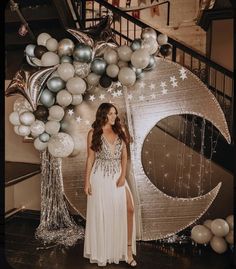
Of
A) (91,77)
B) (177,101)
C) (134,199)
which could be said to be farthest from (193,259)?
(91,77)

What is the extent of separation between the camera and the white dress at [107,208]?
3.35m

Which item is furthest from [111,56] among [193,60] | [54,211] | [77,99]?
[193,60]

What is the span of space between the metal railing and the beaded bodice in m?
1.29

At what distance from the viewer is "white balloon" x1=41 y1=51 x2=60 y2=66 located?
351 cm

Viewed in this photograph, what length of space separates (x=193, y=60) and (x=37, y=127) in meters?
3.79

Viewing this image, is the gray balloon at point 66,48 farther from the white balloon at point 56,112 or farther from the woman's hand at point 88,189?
the woman's hand at point 88,189

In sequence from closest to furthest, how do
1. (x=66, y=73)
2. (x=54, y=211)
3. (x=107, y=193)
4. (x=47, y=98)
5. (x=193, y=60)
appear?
(x=107, y=193) < (x=66, y=73) < (x=47, y=98) < (x=54, y=211) < (x=193, y=60)

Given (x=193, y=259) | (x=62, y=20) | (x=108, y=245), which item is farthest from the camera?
(x=62, y=20)

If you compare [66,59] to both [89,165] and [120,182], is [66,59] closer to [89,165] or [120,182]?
[89,165]

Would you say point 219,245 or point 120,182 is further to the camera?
point 219,245

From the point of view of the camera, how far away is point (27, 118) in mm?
3568

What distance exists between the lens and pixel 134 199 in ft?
12.6

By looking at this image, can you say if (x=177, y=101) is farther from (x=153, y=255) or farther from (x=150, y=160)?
(x=153, y=255)

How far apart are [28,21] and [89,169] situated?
6.21 feet
